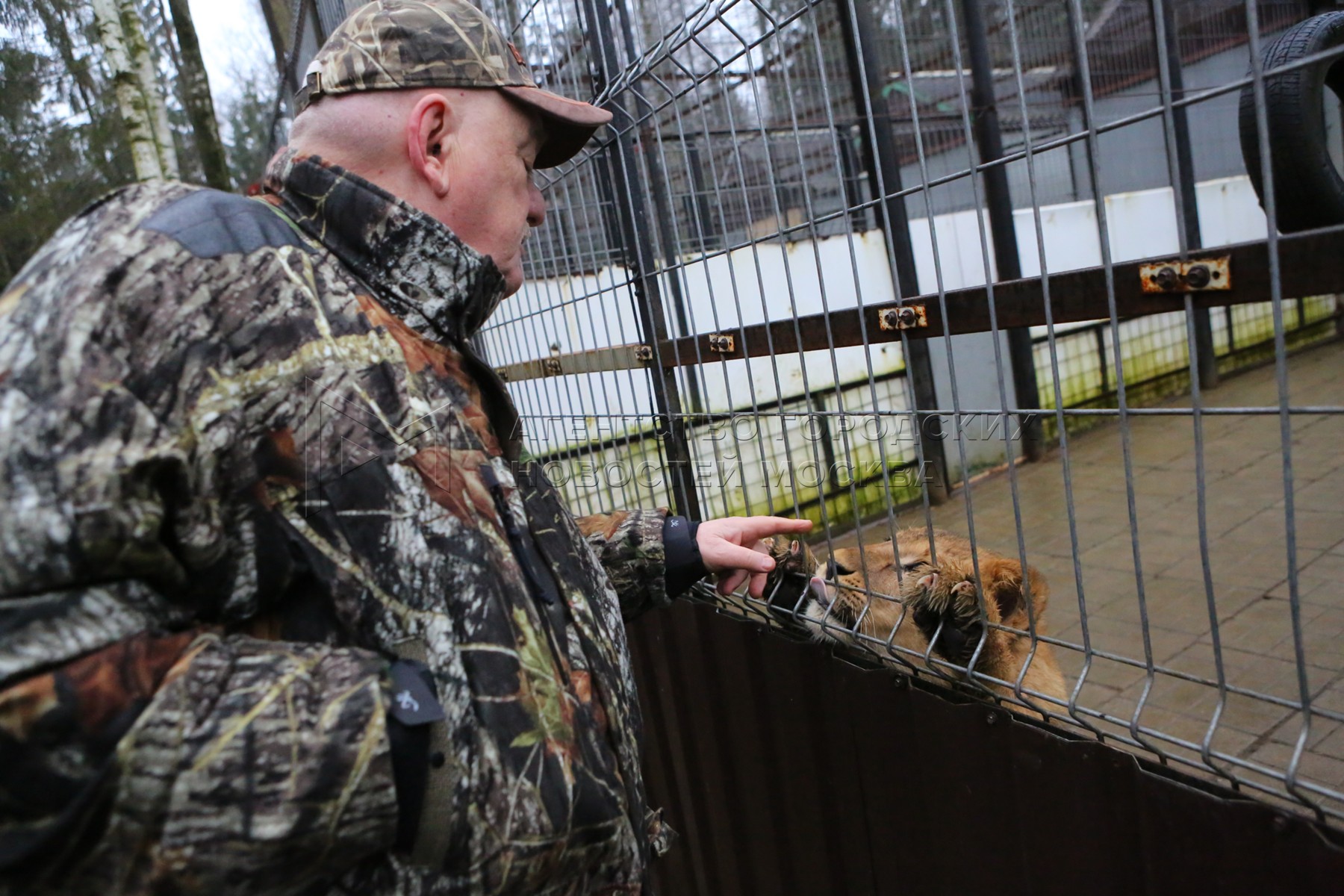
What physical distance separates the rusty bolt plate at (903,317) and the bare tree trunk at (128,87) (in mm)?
8344

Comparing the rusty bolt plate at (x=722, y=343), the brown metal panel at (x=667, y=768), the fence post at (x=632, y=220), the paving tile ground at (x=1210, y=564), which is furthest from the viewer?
the paving tile ground at (x=1210, y=564)

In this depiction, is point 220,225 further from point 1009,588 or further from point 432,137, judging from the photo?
point 1009,588

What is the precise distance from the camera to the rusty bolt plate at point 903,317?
1.74 metres

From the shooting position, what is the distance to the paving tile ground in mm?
3627

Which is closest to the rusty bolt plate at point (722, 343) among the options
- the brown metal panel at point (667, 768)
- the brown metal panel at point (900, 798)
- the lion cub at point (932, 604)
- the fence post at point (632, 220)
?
the fence post at point (632, 220)

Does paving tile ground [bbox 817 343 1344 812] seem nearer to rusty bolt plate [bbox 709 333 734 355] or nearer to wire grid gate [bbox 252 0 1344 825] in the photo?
wire grid gate [bbox 252 0 1344 825]

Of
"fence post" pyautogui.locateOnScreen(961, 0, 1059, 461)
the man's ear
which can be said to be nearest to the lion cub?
the man's ear

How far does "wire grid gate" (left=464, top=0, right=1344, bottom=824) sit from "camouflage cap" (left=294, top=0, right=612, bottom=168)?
60 centimetres

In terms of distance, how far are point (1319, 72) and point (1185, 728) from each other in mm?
3631

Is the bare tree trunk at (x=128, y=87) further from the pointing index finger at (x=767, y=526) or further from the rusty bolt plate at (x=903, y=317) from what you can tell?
the rusty bolt plate at (x=903, y=317)

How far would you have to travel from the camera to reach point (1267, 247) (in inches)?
43.5

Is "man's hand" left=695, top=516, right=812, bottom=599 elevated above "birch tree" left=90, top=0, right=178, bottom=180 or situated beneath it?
situated beneath

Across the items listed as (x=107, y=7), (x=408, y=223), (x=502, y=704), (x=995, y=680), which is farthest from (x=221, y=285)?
(x=107, y=7)

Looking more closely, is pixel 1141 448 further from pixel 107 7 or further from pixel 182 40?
pixel 182 40
